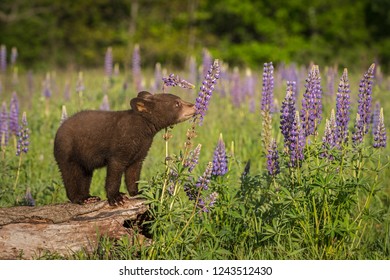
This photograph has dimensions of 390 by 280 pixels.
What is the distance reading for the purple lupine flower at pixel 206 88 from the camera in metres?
5.06

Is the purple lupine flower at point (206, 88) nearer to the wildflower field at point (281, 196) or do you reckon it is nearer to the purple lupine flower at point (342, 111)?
the wildflower field at point (281, 196)

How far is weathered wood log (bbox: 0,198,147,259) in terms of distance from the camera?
17.6 feet

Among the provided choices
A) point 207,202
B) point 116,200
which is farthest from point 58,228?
point 207,202

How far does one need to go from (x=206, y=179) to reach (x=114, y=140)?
93 cm

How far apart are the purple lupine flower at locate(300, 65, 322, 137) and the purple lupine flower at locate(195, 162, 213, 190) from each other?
34.9 inches

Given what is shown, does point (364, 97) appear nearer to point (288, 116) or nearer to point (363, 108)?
point (363, 108)

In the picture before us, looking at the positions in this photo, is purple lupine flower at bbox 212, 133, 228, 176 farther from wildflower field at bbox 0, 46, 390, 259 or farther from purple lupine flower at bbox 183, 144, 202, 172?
purple lupine flower at bbox 183, 144, 202, 172

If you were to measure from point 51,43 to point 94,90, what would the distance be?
18.0 metres

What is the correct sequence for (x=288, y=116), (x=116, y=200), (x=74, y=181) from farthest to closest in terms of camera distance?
(x=74, y=181)
(x=116, y=200)
(x=288, y=116)

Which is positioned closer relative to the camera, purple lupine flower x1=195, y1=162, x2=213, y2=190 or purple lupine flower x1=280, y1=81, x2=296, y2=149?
purple lupine flower x1=195, y1=162, x2=213, y2=190

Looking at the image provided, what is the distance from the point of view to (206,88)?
509 cm

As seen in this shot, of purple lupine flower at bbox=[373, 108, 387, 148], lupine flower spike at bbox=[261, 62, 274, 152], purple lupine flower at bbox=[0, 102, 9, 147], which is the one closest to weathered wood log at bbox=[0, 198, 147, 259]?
lupine flower spike at bbox=[261, 62, 274, 152]

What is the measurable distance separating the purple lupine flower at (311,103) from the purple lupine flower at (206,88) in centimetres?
85

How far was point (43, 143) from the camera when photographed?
9.63 m
